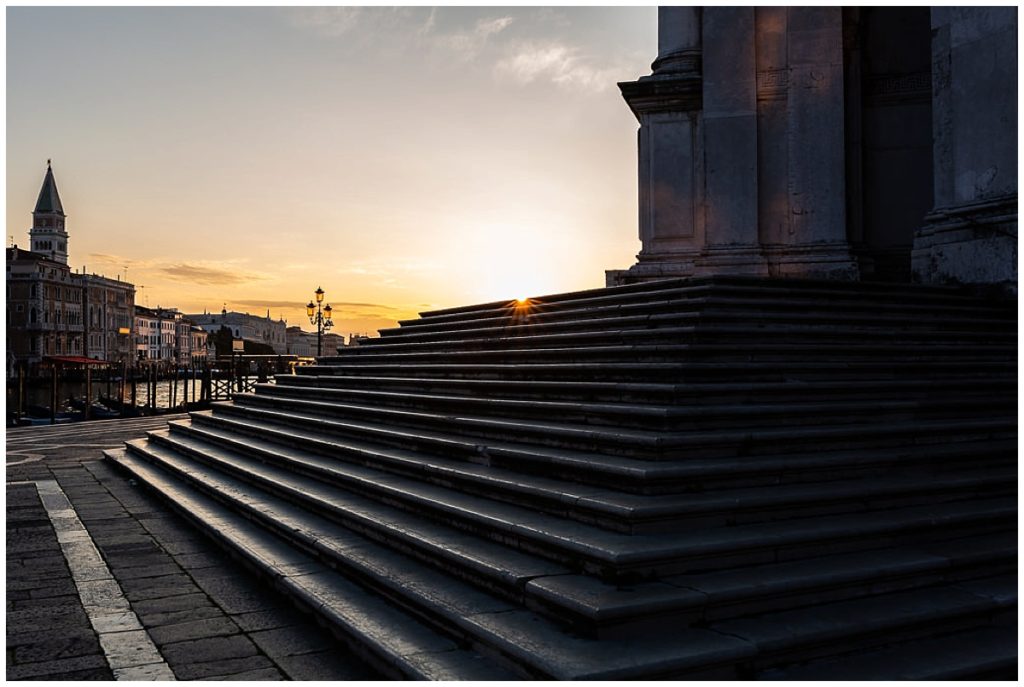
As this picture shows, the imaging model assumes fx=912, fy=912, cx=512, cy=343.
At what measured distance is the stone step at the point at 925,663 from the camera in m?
4.01

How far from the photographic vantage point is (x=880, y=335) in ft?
25.9

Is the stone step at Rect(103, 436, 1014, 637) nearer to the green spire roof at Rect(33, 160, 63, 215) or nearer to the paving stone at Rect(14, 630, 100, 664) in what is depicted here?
the paving stone at Rect(14, 630, 100, 664)

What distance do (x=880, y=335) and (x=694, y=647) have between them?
4.79m

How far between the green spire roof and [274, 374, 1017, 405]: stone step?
147601mm

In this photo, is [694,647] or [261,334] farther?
[261,334]

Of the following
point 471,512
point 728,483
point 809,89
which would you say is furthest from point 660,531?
point 809,89

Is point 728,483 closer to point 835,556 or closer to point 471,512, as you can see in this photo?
point 835,556

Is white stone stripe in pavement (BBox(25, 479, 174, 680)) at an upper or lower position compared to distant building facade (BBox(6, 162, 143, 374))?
lower

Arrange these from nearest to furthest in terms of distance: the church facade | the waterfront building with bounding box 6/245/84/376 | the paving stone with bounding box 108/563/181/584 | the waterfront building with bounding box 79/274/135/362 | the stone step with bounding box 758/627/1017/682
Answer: the stone step with bounding box 758/627/1017/682 → the paving stone with bounding box 108/563/181/584 → the church facade → the waterfront building with bounding box 6/245/84/376 → the waterfront building with bounding box 79/274/135/362

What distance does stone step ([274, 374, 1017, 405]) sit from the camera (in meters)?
6.15

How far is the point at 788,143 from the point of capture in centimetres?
1330

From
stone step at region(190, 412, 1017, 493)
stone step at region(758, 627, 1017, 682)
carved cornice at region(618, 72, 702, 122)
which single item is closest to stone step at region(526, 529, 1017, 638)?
stone step at region(758, 627, 1017, 682)

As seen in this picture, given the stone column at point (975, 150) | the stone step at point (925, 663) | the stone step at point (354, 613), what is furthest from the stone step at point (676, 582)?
the stone column at point (975, 150)

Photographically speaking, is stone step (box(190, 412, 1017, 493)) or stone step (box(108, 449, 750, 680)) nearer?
stone step (box(108, 449, 750, 680))
